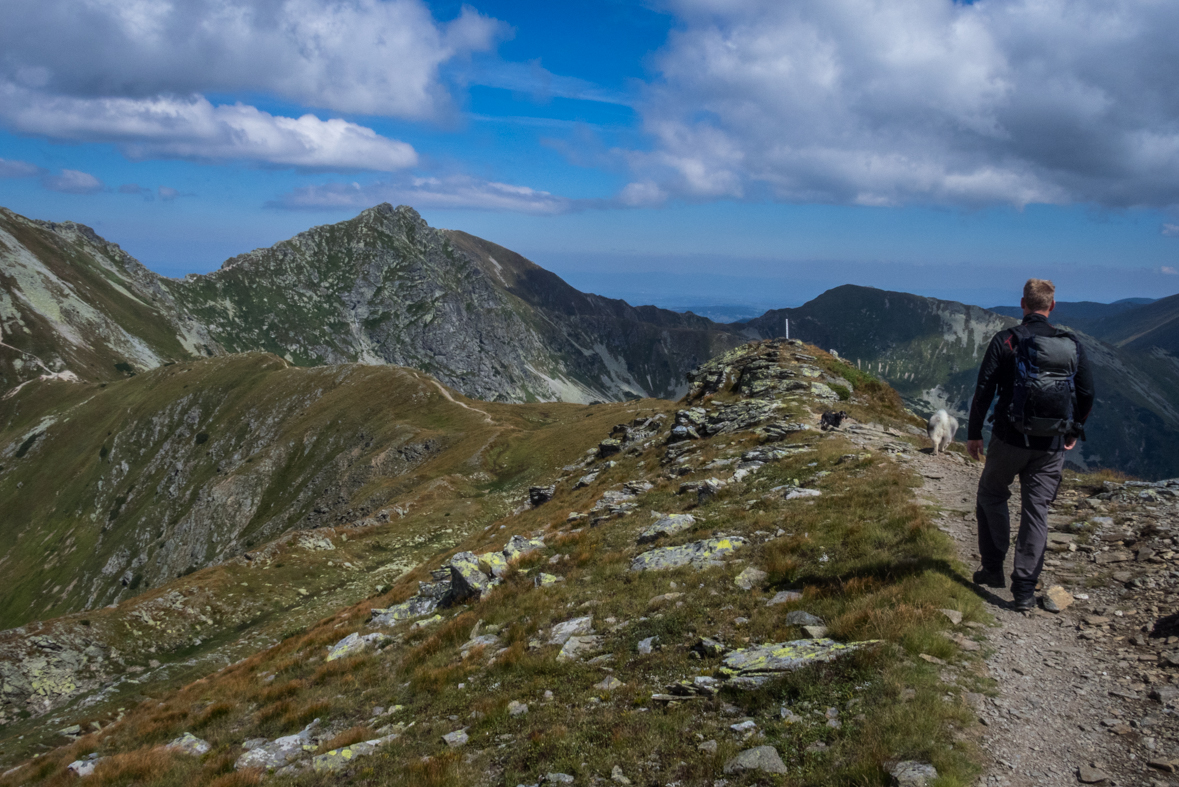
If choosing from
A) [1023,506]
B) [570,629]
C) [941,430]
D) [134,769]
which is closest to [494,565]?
[570,629]

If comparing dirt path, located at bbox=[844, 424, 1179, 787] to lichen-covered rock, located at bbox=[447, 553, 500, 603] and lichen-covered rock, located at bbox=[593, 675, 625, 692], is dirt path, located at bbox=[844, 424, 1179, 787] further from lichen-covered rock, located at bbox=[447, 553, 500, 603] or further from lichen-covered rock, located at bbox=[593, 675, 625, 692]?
lichen-covered rock, located at bbox=[447, 553, 500, 603]

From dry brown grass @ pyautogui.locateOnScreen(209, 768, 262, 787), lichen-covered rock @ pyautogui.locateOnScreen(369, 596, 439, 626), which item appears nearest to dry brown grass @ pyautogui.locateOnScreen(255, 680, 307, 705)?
lichen-covered rock @ pyautogui.locateOnScreen(369, 596, 439, 626)

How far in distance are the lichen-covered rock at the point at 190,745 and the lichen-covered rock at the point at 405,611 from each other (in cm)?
614

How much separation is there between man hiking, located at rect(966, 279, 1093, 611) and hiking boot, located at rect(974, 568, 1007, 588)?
1 centimetres

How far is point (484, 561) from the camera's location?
64.7 feet

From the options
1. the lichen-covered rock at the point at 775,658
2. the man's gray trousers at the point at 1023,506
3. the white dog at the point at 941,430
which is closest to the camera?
the lichen-covered rock at the point at 775,658

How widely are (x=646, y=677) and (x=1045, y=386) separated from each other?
7.91 meters

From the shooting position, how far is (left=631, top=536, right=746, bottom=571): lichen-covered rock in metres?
14.4

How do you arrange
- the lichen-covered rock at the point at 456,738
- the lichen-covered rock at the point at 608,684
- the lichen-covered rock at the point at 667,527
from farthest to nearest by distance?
the lichen-covered rock at the point at 667,527
the lichen-covered rock at the point at 608,684
the lichen-covered rock at the point at 456,738

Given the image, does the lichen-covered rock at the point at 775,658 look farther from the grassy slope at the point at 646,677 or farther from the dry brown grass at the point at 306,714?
the dry brown grass at the point at 306,714

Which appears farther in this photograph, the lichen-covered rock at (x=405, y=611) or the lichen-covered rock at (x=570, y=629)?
the lichen-covered rock at (x=405, y=611)

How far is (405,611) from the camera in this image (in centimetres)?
2005

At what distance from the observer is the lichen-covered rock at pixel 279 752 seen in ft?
36.3

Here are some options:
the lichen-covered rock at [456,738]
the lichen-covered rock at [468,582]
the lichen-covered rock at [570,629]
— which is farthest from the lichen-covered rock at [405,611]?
the lichen-covered rock at [456,738]
